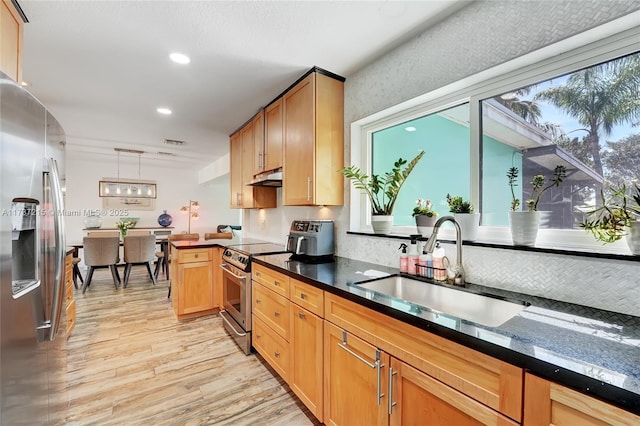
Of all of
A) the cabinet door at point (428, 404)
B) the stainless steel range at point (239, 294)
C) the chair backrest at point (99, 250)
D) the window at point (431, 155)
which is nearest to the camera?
the cabinet door at point (428, 404)

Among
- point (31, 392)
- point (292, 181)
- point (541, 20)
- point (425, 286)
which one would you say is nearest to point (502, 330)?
point (425, 286)

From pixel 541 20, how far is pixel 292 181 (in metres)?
1.82

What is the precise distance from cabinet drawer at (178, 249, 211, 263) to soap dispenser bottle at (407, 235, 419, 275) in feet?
8.26

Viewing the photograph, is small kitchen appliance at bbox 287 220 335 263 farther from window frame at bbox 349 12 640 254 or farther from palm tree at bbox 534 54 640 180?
palm tree at bbox 534 54 640 180

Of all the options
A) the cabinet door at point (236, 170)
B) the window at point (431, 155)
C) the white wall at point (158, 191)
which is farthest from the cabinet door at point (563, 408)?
the white wall at point (158, 191)

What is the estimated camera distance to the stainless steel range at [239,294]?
2.35 metres

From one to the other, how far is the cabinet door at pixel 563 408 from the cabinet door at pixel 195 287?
321 centimetres

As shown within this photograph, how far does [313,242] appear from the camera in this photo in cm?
215

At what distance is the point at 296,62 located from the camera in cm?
209

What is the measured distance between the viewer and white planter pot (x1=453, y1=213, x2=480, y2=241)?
57.9 inches

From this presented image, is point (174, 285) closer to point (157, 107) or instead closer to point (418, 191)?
point (157, 107)

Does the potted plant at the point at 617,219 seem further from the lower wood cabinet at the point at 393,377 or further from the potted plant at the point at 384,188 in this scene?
the potted plant at the point at 384,188

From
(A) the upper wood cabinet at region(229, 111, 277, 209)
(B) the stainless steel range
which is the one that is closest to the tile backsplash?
(B) the stainless steel range

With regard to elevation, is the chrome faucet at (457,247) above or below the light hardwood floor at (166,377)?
above
